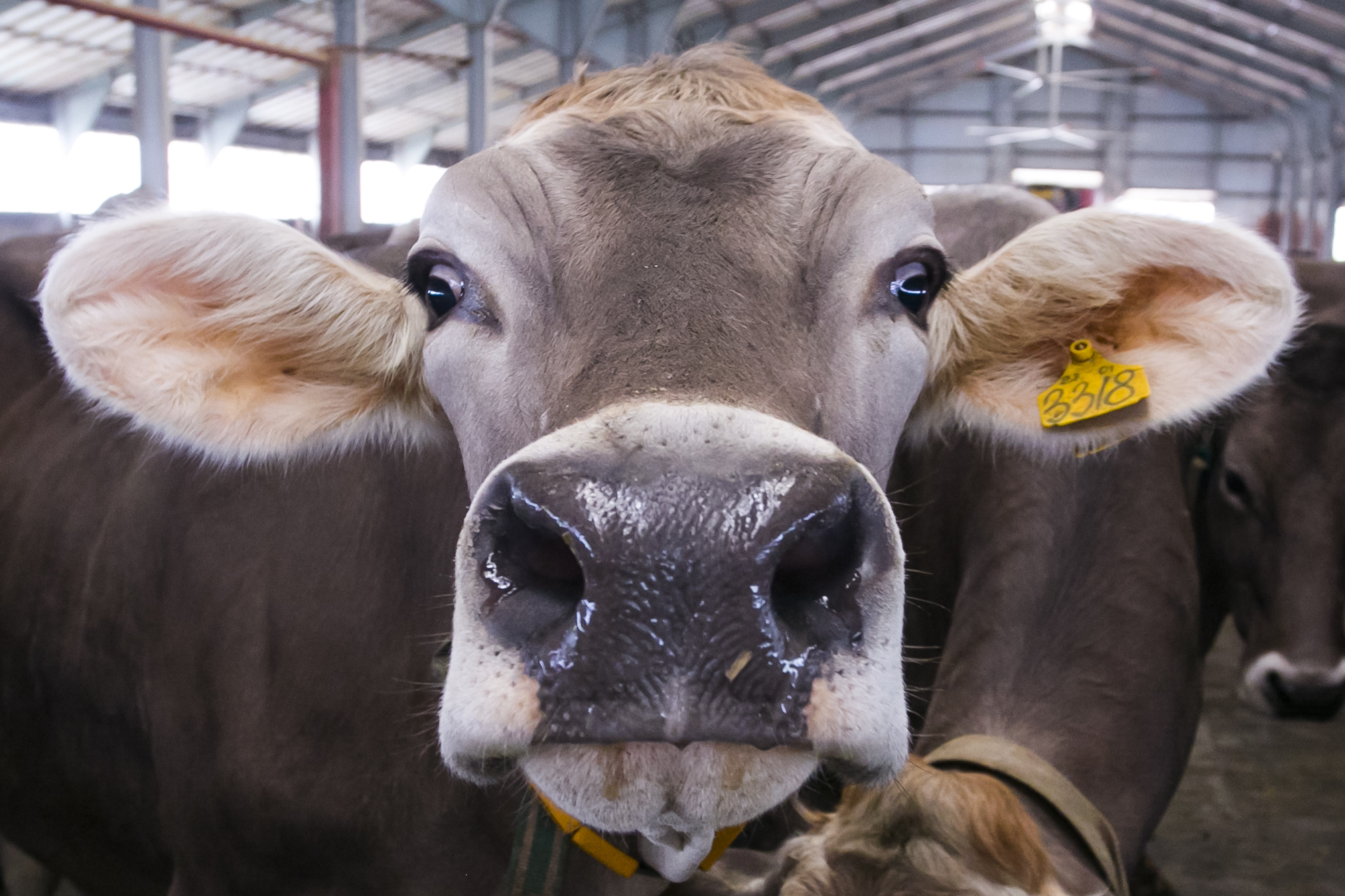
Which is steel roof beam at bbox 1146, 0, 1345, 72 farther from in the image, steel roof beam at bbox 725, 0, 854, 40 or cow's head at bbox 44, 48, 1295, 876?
cow's head at bbox 44, 48, 1295, 876

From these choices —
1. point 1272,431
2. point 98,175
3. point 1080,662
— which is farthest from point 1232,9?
point 1080,662

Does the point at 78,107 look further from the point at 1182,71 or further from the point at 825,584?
the point at 1182,71

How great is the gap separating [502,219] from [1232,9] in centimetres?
2336

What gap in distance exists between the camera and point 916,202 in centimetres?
166

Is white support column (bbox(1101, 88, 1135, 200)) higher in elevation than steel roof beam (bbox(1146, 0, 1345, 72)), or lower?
lower

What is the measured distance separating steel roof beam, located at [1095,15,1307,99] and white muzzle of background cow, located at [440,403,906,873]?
2768 cm

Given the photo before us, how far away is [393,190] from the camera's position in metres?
20.6

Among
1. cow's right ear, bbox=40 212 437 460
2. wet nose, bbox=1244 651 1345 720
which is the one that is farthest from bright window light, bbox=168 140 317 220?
cow's right ear, bbox=40 212 437 460

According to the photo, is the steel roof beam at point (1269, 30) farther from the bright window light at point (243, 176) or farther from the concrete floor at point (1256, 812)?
the concrete floor at point (1256, 812)

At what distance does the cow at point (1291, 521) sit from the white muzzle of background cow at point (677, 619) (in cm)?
300

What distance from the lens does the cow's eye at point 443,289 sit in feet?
5.23

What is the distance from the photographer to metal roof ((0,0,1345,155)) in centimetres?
1206

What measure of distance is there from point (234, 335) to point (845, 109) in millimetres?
28605

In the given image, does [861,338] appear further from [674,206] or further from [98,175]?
A: [98,175]
